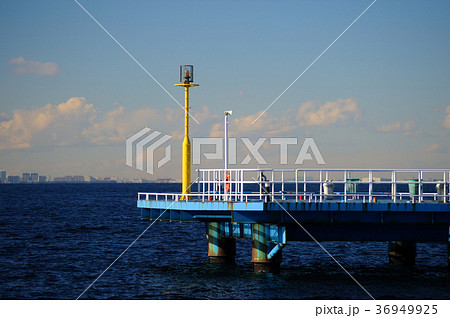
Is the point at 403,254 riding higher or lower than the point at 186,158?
lower

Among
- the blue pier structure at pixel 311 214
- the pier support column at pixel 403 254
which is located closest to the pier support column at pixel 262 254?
the blue pier structure at pixel 311 214

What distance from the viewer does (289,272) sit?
38.5m

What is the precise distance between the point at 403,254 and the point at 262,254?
38.2 feet

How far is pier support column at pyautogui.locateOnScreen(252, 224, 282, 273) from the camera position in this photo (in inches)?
1396

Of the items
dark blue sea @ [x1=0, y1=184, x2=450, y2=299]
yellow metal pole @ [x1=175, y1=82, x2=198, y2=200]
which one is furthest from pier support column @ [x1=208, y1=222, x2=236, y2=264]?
yellow metal pole @ [x1=175, y1=82, x2=198, y2=200]

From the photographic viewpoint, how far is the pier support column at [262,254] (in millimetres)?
35469

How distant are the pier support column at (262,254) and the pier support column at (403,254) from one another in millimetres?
10565

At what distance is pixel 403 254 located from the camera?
1658 inches

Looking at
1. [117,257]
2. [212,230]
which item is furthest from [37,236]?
[212,230]

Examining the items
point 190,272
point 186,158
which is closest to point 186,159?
point 186,158

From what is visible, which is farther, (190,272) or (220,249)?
(220,249)

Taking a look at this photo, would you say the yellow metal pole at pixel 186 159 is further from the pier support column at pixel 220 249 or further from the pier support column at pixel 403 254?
the pier support column at pixel 403 254

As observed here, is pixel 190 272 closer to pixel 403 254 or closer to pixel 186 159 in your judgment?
pixel 186 159
